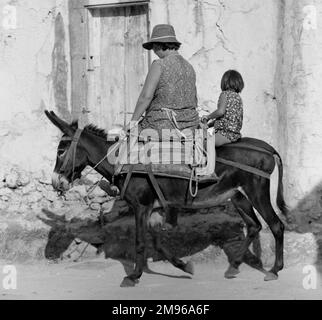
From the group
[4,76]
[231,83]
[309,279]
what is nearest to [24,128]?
[4,76]

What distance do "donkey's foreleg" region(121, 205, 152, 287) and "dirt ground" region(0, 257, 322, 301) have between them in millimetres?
97

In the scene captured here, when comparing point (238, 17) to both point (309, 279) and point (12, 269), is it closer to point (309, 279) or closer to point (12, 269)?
point (309, 279)

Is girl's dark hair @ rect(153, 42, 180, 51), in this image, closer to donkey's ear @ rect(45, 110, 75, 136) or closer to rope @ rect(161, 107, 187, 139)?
rope @ rect(161, 107, 187, 139)

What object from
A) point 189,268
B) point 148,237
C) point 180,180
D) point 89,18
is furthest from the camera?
point 89,18

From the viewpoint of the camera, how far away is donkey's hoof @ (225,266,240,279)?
9.53 metres

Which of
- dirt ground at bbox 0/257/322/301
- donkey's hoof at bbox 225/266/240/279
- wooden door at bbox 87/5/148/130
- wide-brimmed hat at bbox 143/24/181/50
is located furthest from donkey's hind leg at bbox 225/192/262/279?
wooden door at bbox 87/5/148/130

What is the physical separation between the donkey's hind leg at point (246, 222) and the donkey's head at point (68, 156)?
1.66m

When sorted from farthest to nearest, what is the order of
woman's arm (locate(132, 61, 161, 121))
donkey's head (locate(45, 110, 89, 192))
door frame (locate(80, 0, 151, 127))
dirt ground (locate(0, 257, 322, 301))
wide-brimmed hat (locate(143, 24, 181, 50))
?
door frame (locate(80, 0, 151, 127)) < donkey's head (locate(45, 110, 89, 192)) < wide-brimmed hat (locate(143, 24, 181, 50)) < woman's arm (locate(132, 61, 161, 121)) < dirt ground (locate(0, 257, 322, 301))

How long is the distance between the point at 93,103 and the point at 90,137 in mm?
2346

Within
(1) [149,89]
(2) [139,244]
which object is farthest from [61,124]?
(2) [139,244]

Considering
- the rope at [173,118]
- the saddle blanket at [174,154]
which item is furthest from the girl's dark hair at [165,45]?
the saddle blanket at [174,154]

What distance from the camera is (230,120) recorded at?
938 centimetres

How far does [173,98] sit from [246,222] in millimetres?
1555

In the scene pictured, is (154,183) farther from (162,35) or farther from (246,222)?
(162,35)
